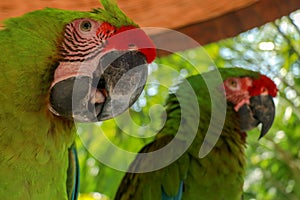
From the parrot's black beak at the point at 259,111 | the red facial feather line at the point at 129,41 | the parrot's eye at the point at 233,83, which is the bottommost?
the parrot's black beak at the point at 259,111

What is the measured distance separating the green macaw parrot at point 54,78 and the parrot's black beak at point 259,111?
730 mm

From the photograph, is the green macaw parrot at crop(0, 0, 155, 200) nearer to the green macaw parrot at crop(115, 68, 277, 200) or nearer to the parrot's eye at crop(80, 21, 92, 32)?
the parrot's eye at crop(80, 21, 92, 32)

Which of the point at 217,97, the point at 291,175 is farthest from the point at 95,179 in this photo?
the point at 291,175

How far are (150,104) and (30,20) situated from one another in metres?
1.18

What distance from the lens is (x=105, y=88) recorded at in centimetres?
94

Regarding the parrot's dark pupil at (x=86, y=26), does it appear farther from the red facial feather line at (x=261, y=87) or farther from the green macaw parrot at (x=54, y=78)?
the red facial feather line at (x=261, y=87)

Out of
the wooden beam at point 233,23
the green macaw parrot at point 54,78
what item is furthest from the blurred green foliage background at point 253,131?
the green macaw parrot at point 54,78

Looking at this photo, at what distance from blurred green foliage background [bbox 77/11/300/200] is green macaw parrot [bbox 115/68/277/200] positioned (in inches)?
10.3

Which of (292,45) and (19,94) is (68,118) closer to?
(19,94)

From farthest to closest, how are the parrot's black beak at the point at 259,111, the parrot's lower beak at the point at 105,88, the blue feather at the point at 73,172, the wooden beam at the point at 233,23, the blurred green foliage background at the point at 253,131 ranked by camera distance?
the blurred green foliage background at the point at 253,131, the parrot's black beak at the point at 259,111, the wooden beam at the point at 233,23, the blue feather at the point at 73,172, the parrot's lower beak at the point at 105,88

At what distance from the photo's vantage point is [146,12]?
1372 mm

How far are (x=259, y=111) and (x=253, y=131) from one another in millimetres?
856

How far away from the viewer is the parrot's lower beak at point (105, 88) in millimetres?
932

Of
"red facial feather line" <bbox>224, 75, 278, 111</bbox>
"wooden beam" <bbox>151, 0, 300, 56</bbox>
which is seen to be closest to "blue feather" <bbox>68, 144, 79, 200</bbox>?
"wooden beam" <bbox>151, 0, 300, 56</bbox>
